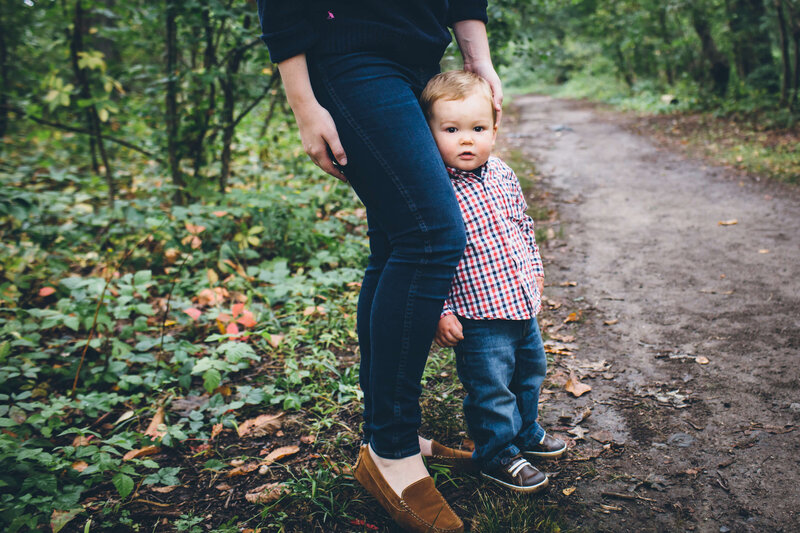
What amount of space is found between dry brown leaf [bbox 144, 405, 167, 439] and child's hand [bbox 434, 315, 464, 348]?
1316 millimetres

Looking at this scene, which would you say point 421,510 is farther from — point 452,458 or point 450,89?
point 450,89

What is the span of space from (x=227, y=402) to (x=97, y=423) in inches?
22.1

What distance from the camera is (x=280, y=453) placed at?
6.64 feet

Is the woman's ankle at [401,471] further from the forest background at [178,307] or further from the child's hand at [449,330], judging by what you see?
the child's hand at [449,330]

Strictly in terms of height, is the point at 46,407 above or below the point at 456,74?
below

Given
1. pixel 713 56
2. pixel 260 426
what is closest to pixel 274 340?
pixel 260 426

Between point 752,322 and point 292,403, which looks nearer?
point 292,403

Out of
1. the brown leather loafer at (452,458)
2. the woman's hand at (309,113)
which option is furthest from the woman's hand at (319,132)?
the brown leather loafer at (452,458)

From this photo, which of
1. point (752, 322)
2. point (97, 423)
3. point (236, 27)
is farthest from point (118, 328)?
point (752, 322)

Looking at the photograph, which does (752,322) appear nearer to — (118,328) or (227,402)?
(227,402)

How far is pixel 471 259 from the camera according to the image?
63.7 inches

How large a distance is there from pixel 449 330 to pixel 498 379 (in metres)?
0.26

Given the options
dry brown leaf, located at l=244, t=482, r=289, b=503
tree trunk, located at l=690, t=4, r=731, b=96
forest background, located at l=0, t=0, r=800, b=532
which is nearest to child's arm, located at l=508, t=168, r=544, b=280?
forest background, located at l=0, t=0, r=800, b=532

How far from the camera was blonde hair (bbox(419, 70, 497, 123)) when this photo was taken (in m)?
1.55
